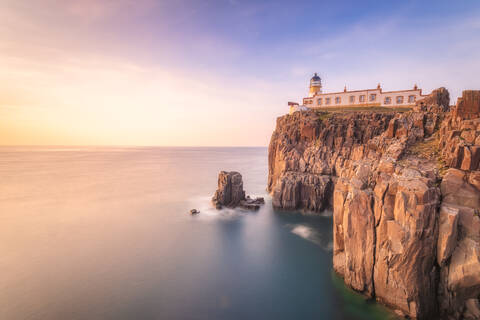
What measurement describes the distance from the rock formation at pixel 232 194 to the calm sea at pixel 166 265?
172 centimetres

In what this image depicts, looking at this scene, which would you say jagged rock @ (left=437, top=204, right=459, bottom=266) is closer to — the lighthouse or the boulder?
the boulder

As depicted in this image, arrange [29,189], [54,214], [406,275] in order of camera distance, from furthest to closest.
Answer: [29,189]
[54,214]
[406,275]

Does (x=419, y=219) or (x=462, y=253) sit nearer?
(x=462, y=253)

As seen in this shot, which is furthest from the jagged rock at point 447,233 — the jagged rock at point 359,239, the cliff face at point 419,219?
the jagged rock at point 359,239

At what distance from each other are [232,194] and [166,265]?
1605cm

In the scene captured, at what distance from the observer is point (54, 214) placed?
2997 centimetres

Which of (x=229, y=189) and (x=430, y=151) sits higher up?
(x=430, y=151)

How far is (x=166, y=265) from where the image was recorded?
1825cm

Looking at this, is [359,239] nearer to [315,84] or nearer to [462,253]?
[462,253]

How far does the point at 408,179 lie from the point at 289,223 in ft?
55.2

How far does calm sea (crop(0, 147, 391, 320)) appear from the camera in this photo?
1335 centimetres

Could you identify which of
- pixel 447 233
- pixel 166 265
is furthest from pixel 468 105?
pixel 166 265

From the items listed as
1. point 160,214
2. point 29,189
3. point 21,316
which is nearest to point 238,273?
point 21,316

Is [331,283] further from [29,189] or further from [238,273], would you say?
[29,189]
